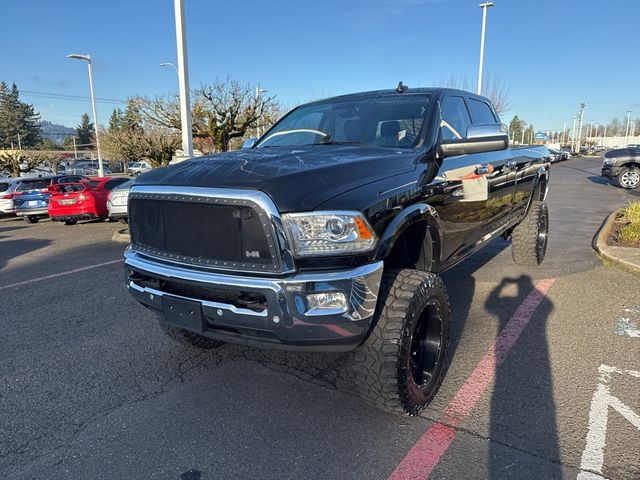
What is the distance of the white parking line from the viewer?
2.30m

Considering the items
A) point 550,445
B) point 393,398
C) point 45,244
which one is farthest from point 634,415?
point 45,244

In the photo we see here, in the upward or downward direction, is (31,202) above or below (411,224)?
below

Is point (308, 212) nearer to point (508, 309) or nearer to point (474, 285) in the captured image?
point (508, 309)

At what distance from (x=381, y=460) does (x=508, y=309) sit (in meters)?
2.69

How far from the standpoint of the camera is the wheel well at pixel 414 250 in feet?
9.96

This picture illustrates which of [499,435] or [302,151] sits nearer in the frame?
[499,435]

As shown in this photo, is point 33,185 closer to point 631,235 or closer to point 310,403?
point 310,403

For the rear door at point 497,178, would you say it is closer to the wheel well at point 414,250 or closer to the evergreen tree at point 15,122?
the wheel well at point 414,250

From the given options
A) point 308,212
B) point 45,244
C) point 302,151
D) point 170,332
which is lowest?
point 45,244

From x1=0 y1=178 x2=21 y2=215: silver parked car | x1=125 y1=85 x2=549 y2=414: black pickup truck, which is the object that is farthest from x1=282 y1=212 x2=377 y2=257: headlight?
x1=0 y1=178 x2=21 y2=215: silver parked car

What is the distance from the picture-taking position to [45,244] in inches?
384

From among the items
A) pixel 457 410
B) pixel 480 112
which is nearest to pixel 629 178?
pixel 480 112

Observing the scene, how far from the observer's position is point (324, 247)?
2.31 meters

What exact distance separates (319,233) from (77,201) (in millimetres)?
12466
